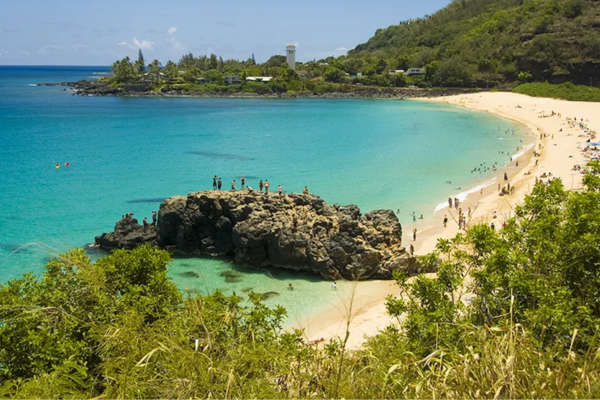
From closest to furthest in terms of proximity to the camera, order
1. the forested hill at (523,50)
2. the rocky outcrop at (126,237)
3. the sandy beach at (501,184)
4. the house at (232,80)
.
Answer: the sandy beach at (501,184) < the rocky outcrop at (126,237) < the forested hill at (523,50) < the house at (232,80)

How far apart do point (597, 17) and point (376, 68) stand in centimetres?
6150

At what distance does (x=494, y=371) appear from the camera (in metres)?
6.27

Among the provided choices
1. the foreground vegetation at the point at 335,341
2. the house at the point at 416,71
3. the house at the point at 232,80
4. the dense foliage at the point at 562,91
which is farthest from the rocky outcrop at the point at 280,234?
the house at the point at 232,80

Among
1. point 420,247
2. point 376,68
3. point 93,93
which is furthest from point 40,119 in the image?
point 376,68

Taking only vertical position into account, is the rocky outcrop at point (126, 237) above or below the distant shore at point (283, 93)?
below

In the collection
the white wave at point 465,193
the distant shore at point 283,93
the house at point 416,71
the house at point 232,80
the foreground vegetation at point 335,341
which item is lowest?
the white wave at point 465,193

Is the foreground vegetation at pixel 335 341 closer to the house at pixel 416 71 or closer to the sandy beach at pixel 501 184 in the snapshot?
the sandy beach at pixel 501 184

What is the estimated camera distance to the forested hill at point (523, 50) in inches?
4368

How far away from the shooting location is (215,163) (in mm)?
49469

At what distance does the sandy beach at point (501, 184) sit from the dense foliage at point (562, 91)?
301 centimetres

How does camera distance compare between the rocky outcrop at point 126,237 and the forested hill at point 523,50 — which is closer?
the rocky outcrop at point 126,237

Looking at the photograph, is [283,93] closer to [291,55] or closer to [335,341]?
[291,55]

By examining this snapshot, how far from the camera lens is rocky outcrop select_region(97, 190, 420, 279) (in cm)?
2267

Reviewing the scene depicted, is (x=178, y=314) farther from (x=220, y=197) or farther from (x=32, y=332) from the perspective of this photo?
(x=220, y=197)
